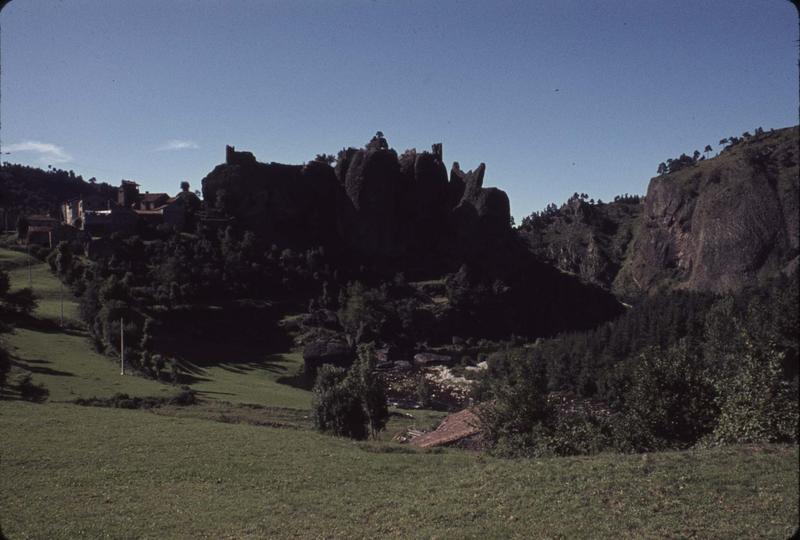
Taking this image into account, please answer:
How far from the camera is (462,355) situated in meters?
88.1

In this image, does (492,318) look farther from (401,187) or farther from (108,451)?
(108,451)

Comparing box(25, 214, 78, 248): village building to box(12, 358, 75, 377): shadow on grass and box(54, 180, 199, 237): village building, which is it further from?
box(12, 358, 75, 377): shadow on grass

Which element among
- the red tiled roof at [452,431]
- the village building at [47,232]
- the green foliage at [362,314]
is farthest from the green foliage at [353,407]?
the village building at [47,232]

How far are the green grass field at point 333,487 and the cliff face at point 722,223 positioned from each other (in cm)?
11482

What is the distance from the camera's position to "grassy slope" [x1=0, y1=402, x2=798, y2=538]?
1261 cm

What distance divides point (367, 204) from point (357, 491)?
102 metres

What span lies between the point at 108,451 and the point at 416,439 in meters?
19.7

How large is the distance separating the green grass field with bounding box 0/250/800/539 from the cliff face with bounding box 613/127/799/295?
377ft

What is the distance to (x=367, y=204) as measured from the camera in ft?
388

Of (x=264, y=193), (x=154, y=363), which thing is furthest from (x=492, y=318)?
(x=154, y=363)

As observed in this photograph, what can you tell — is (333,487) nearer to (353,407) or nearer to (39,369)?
(353,407)

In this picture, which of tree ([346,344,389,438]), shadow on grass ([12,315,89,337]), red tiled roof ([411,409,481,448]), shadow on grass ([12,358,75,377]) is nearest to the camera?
red tiled roof ([411,409,481,448])

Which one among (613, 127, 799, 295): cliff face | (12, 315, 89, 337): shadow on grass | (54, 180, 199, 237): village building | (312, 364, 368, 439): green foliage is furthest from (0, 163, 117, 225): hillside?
(613, 127, 799, 295): cliff face

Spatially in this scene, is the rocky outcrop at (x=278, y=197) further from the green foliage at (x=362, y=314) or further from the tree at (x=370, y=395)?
the tree at (x=370, y=395)
